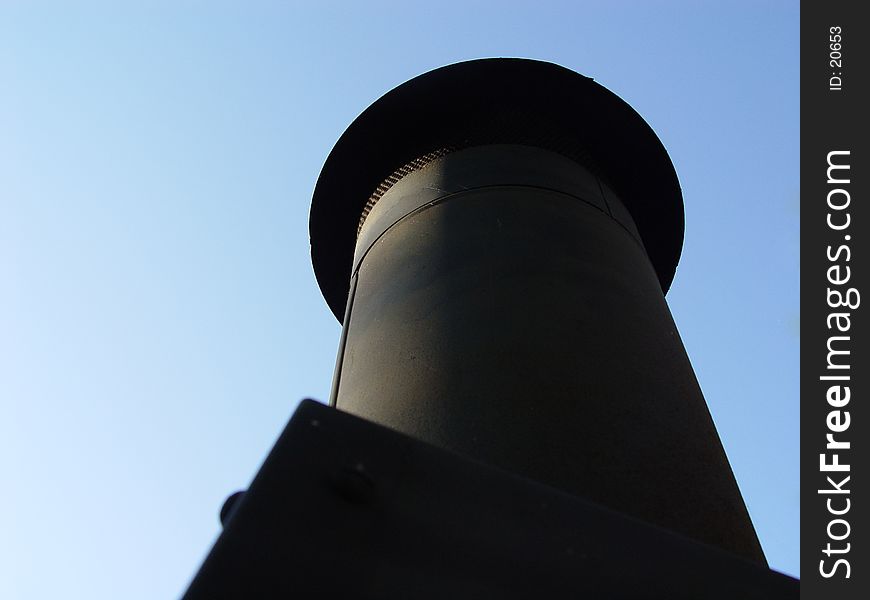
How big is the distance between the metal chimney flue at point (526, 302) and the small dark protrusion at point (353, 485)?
35.6 inches

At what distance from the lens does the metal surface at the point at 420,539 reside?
1.29 m

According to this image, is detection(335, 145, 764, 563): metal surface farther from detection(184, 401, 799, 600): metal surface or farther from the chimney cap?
the chimney cap

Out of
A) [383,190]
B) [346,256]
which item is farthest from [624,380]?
[346,256]

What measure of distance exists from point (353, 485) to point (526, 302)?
65.4 inches

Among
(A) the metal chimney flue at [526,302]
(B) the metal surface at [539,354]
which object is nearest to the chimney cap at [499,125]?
(A) the metal chimney flue at [526,302]

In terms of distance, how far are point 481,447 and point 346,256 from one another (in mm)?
3836

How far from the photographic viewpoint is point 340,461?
145 cm

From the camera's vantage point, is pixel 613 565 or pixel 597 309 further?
pixel 597 309

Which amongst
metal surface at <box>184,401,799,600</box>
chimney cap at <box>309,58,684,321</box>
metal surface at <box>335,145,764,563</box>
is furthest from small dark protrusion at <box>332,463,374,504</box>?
chimney cap at <box>309,58,684,321</box>

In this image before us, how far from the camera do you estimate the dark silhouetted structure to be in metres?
1.36

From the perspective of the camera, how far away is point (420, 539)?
1373 mm

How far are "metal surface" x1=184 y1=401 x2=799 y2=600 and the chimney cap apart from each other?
12.4 ft

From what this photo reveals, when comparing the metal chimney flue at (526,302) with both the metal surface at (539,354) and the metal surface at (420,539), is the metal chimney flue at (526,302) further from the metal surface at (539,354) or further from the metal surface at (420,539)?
the metal surface at (420,539)
